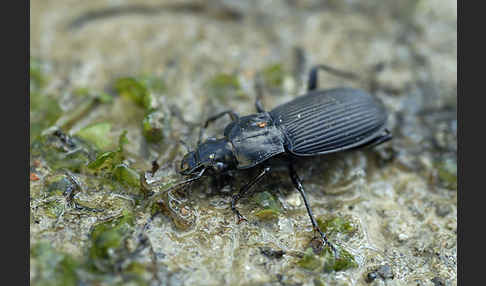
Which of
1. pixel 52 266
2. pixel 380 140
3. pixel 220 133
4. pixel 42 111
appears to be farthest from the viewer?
pixel 42 111

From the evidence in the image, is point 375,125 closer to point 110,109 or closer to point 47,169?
point 110,109

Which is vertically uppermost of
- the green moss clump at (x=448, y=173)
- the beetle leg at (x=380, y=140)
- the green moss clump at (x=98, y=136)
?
the green moss clump at (x=98, y=136)

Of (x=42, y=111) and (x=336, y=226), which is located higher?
(x=42, y=111)

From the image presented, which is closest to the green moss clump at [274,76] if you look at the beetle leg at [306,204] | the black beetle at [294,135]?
the black beetle at [294,135]

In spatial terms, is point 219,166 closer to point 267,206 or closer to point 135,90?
point 267,206

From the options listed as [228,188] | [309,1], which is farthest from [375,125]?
[309,1]

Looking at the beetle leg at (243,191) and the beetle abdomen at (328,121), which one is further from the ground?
the beetle abdomen at (328,121)

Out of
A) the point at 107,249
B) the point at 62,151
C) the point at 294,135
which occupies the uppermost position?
the point at 294,135

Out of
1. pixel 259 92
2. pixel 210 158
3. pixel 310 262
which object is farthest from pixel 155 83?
pixel 310 262

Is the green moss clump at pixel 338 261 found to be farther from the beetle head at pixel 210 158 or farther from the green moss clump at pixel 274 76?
the green moss clump at pixel 274 76
